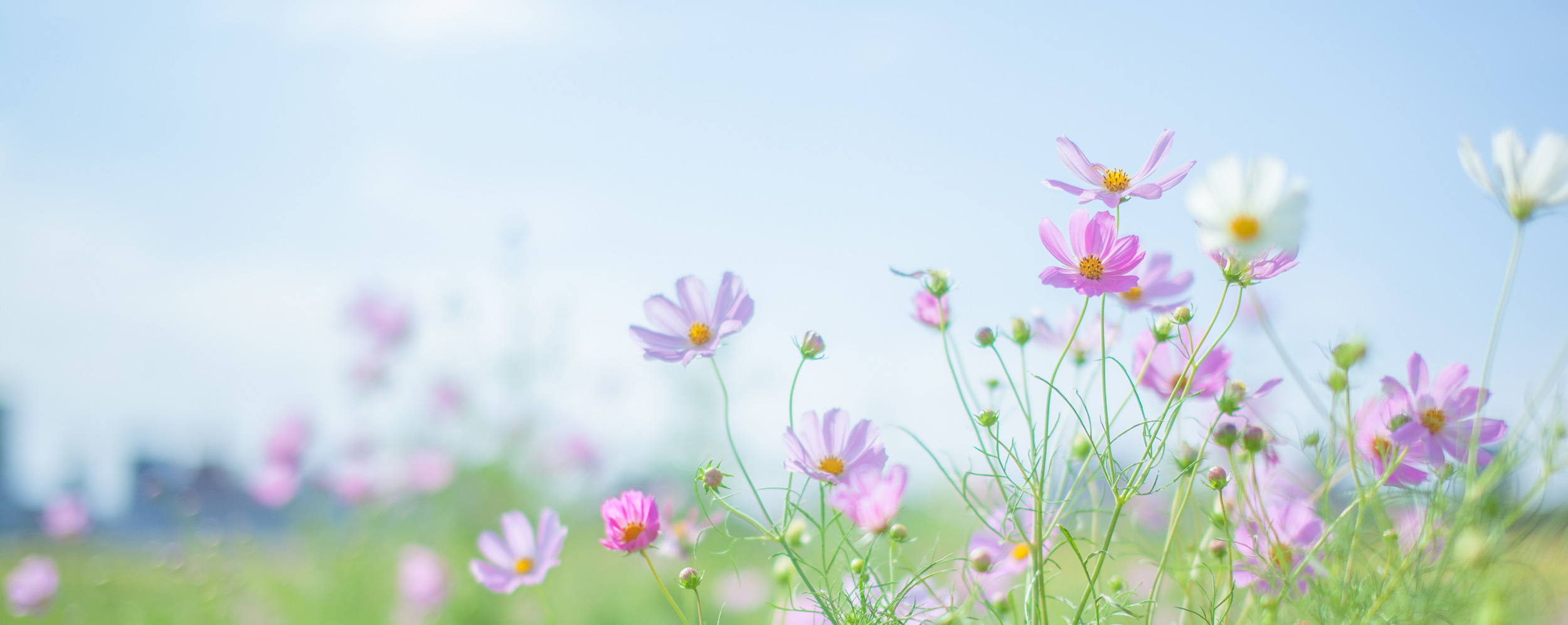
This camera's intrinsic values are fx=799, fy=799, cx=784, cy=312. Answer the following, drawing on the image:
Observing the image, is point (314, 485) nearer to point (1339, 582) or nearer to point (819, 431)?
point (819, 431)

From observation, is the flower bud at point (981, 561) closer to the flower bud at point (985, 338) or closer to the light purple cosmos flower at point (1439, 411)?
the flower bud at point (985, 338)

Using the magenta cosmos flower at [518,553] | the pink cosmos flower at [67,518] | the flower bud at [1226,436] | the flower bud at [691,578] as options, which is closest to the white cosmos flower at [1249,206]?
the flower bud at [1226,436]

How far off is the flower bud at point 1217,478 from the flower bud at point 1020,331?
6.1 inches

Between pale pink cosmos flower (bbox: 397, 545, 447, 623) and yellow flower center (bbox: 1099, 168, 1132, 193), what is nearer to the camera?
yellow flower center (bbox: 1099, 168, 1132, 193)

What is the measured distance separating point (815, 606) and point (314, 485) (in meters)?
2.31

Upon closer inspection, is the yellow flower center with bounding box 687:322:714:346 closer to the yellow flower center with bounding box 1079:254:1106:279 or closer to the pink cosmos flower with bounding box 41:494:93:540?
the yellow flower center with bounding box 1079:254:1106:279

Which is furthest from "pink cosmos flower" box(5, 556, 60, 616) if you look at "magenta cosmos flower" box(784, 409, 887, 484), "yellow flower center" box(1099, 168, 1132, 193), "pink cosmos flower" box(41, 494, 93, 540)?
"yellow flower center" box(1099, 168, 1132, 193)

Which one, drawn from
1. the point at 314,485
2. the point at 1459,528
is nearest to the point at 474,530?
the point at 314,485

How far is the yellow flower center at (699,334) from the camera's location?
0.62 metres

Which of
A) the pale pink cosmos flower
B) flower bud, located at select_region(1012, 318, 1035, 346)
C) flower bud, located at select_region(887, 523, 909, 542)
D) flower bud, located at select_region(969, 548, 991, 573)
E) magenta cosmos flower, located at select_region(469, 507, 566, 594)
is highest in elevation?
flower bud, located at select_region(1012, 318, 1035, 346)

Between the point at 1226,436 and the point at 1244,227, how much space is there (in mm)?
162

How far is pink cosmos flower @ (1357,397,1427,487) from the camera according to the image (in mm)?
567

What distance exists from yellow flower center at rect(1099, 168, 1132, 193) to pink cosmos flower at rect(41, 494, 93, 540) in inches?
103

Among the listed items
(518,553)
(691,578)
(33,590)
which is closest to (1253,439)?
(691,578)
